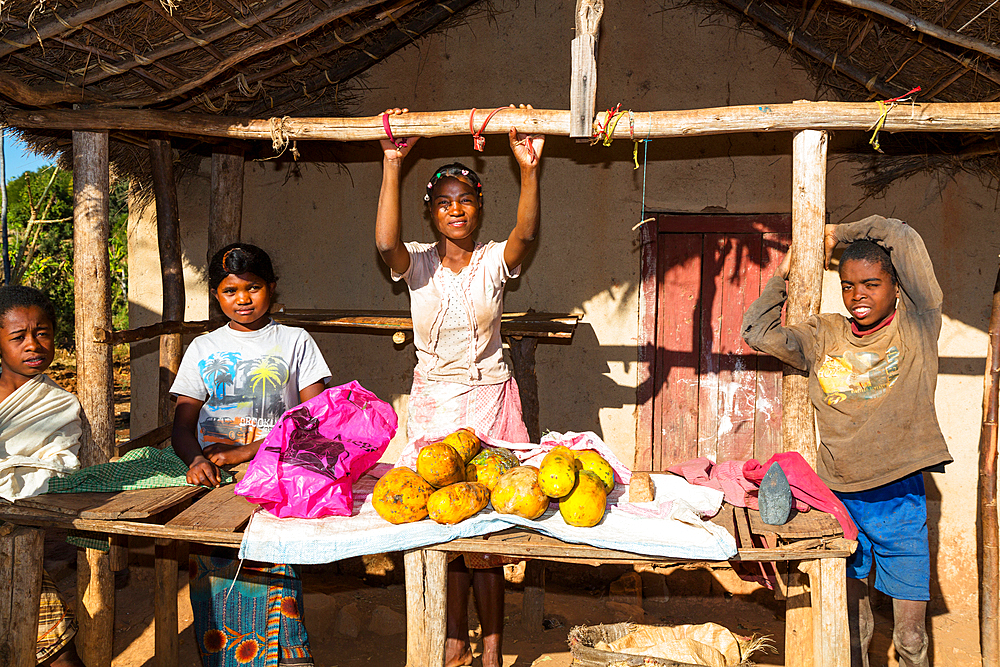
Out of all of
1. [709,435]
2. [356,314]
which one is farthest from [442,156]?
[709,435]

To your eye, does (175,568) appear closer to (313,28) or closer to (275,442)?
(275,442)

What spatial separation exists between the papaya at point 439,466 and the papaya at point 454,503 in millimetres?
39

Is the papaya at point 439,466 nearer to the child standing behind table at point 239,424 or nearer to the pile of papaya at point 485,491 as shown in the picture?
the pile of papaya at point 485,491

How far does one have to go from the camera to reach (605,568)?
5.08 m

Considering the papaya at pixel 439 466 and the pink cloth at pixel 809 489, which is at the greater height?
the papaya at pixel 439 466

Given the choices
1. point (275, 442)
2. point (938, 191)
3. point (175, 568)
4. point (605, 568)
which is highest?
→ point (938, 191)

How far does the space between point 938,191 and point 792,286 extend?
219cm

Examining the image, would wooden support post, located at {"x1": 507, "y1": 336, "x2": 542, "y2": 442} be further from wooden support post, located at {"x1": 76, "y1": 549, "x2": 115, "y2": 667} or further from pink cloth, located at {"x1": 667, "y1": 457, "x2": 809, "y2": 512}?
wooden support post, located at {"x1": 76, "y1": 549, "x2": 115, "y2": 667}

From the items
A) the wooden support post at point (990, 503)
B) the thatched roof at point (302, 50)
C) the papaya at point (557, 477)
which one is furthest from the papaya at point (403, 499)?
the wooden support post at point (990, 503)

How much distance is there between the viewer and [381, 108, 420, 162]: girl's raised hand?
10.7 ft

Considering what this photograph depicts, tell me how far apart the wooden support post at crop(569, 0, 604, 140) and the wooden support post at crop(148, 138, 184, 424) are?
9.97 ft

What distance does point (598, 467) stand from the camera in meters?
2.82

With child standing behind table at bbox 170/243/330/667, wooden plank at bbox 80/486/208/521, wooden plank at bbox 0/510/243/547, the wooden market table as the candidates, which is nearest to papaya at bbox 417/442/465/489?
the wooden market table

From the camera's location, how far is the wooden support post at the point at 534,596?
15.1 feet
